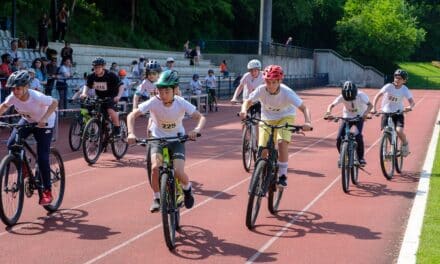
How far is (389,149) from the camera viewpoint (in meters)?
12.4

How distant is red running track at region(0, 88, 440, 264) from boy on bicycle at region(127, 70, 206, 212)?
0.64 m

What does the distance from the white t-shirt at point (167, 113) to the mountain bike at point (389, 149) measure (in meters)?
5.18

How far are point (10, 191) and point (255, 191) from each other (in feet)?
9.18

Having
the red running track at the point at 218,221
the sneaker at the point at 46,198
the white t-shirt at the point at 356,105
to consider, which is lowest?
the red running track at the point at 218,221

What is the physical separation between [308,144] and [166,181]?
1062cm

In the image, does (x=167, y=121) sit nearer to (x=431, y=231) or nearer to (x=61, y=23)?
(x=431, y=231)

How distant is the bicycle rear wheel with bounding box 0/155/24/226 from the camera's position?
8.07m

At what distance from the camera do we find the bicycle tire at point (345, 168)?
10.7 metres

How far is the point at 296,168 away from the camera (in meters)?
13.5

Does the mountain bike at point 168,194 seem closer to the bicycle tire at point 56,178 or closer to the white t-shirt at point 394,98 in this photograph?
the bicycle tire at point 56,178

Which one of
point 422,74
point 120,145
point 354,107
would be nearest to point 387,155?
point 354,107

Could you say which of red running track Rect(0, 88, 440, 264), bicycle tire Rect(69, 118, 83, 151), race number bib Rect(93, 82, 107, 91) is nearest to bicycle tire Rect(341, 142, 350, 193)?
red running track Rect(0, 88, 440, 264)

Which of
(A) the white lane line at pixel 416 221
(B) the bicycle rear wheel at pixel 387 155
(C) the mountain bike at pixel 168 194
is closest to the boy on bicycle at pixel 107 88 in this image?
(B) the bicycle rear wheel at pixel 387 155

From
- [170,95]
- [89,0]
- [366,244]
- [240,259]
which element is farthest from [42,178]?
[89,0]
